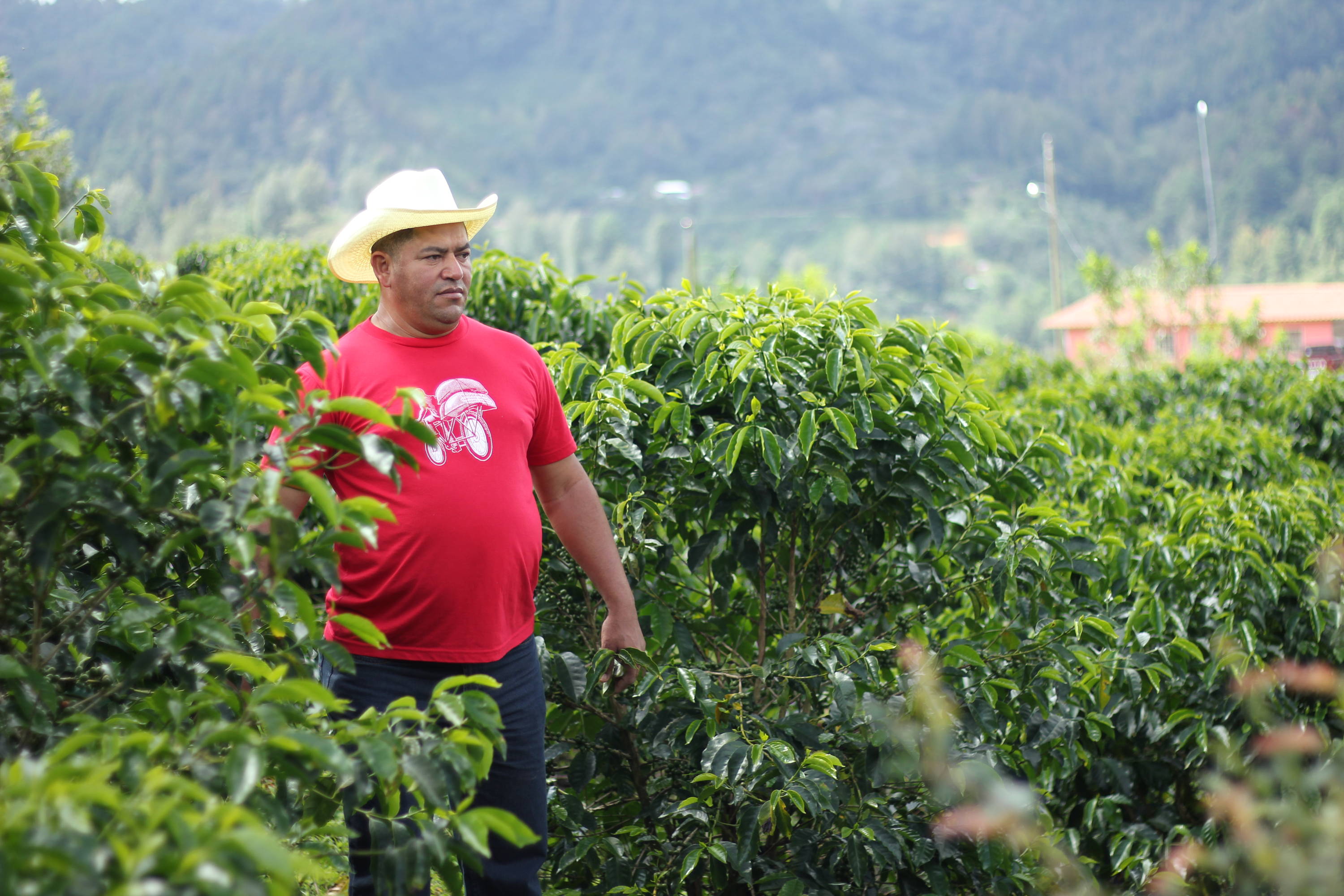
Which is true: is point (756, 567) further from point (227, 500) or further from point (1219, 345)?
point (1219, 345)

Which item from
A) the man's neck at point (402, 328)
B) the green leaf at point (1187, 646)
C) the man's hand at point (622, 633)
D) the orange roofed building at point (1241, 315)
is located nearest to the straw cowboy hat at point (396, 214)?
the man's neck at point (402, 328)

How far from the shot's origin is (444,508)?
2492 mm

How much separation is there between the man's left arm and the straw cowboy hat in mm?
652

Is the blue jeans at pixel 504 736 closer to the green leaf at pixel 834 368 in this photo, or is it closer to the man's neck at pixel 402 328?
the man's neck at pixel 402 328

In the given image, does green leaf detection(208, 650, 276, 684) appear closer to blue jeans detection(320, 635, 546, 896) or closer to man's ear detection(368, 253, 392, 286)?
blue jeans detection(320, 635, 546, 896)

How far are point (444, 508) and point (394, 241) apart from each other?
689 mm

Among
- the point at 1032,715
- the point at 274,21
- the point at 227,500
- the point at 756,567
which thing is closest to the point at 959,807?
the point at 1032,715

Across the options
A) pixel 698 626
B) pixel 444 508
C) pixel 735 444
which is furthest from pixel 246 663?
pixel 698 626

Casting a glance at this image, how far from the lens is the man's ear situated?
9.00 feet

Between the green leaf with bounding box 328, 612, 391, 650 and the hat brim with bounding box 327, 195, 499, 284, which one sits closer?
the green leaf with bounding box 328, 612, 391, 650

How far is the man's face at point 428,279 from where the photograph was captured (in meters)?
2.65

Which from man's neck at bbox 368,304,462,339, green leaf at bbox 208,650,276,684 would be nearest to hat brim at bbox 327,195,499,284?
man's neck at bbox 368,304,462,339

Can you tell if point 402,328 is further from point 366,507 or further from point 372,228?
point 366,507

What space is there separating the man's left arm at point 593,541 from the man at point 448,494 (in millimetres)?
23
